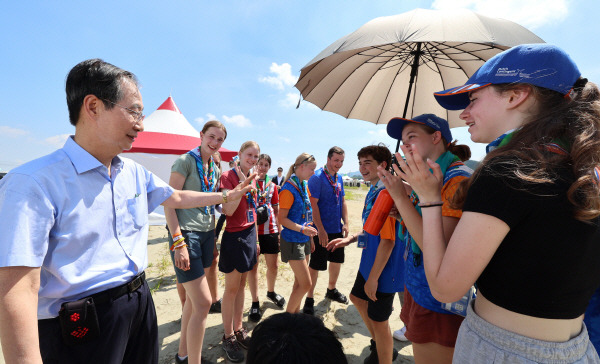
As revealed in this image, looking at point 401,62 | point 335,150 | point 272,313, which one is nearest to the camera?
point 401,62

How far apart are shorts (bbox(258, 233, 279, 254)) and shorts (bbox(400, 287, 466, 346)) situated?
8.07 feet

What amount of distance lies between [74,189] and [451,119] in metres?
3.99

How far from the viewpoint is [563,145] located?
92 cm

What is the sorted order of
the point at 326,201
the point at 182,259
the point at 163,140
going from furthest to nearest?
the point at 163,140
the point at 326,201
the point at 182,259

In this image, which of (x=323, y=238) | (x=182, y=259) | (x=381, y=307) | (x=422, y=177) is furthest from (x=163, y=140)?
(x=422, y=177)

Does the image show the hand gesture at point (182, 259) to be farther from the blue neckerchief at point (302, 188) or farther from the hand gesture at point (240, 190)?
the blue neckerchief at point (302, 188)

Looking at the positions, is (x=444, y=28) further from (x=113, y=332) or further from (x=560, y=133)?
(x=113, y=332)

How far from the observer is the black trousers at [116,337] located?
3.98ft

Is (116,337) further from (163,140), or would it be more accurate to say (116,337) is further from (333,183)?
(163,140)

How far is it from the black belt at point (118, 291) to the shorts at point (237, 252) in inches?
55.2

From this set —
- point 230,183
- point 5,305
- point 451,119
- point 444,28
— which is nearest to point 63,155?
point 5,305

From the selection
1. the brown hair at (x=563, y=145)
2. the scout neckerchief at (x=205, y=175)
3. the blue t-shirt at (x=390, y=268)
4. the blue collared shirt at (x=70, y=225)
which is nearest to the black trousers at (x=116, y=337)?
the blue collared shirt at (x=70, y=225)

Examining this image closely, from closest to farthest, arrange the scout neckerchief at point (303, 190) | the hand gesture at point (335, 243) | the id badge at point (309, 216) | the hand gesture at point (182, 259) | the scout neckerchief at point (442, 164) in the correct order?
1. the scout neckerchief at point (442, 164)
2. the hand gesture at point (182, 259)
3. the hand gesture at point (335, 243)
4. the scout neckerchief at point (303, 190)
5. the id badge at point (309, 216)

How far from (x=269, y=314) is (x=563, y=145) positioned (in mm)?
3951
